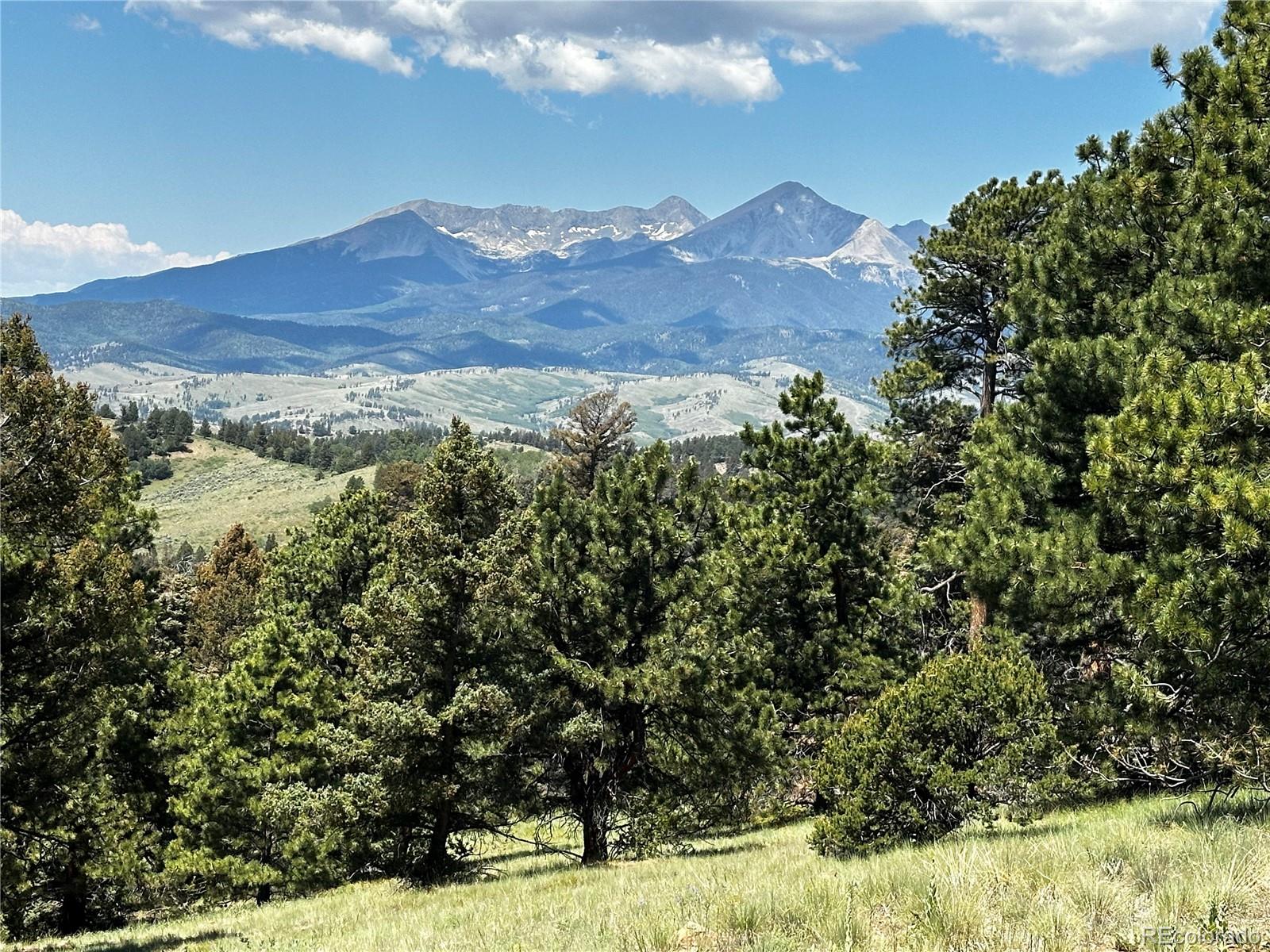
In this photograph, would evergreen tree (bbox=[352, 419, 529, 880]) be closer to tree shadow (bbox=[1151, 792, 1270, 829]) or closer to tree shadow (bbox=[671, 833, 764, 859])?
tree shadow (bbox=[671, 833, 764, 859])

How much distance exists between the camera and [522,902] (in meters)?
12.5

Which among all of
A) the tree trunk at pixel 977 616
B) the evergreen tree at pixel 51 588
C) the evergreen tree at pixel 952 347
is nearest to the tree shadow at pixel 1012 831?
the tree trunk at pixel 977 616

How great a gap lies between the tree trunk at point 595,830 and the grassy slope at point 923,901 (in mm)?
6430

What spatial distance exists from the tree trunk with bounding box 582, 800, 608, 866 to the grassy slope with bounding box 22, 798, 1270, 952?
643 cm

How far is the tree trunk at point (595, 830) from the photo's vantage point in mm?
20188

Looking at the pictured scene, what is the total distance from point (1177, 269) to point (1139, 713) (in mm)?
5864

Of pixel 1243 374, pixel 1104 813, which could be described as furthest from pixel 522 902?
pixel 1243 374

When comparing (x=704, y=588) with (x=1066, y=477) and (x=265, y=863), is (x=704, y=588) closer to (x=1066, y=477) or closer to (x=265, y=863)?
(x=1066, y=477)

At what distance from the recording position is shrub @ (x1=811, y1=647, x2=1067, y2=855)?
12711 mm

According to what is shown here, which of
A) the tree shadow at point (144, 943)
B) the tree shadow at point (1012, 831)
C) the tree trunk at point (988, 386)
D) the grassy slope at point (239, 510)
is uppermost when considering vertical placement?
the tree trunk at point (988, 386)

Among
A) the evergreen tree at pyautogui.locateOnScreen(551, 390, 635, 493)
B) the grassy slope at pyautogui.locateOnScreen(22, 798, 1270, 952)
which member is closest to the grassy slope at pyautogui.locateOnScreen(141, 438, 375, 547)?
the evergreen tree at pyautogui.locateOnScreen(551, 390, 635, 493)

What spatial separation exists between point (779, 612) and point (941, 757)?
11.4 meters

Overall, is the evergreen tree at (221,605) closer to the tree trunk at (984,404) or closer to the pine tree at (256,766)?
the pine tree at (256,766)

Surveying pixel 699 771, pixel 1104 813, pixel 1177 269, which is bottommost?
pixel 699 771
